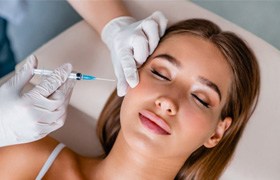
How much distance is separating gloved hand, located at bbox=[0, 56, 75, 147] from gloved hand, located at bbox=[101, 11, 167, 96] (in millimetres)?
191

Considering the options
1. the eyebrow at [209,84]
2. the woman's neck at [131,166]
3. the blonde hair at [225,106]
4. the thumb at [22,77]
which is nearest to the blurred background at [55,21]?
the thumb at [22,77]

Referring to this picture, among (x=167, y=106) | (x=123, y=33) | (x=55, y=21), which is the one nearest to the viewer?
(x=167, y=106)

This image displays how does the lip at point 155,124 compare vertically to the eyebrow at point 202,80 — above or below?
below

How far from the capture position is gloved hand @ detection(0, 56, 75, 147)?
1218 millimetres

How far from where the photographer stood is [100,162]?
1.35m

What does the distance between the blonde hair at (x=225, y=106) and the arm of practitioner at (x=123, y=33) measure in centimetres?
6

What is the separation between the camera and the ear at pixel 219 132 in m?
1.28

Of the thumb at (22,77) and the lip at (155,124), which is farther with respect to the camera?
the thumb at (22,77)

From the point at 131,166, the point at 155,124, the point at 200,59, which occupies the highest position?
the point at 200,59

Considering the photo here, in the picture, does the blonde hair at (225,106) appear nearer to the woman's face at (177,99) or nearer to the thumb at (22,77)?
the woman's face at (177,99)

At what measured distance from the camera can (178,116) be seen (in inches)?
44.7

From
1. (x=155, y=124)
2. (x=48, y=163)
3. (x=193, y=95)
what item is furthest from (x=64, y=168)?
(x=193, y=95)

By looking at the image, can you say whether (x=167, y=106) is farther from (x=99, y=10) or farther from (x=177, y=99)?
(x=99, y=10)

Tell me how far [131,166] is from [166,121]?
0.76ft
